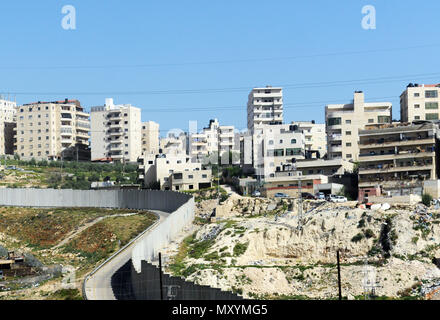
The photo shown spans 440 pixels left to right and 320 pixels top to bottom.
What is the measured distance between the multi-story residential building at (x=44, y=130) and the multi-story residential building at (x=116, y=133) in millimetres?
5787

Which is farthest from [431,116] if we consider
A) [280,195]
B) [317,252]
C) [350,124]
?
[317,252]

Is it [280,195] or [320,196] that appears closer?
[320,196]

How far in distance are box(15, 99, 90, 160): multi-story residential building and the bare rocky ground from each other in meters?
80.9

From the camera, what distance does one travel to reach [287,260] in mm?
72812

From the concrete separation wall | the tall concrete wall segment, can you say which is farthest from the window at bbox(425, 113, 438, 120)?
the concrete separation wall

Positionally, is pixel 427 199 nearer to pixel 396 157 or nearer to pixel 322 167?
pixel 396 157

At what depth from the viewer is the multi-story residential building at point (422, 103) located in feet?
366

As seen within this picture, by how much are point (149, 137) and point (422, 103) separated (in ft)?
220

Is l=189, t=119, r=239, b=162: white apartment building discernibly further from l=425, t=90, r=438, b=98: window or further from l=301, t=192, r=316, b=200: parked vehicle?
l=301, t=192, r=316, b=200: parked vehicle

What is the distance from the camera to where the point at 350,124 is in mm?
114750

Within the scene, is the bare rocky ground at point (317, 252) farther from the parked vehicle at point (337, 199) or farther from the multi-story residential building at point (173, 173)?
the multi-story residential building at point (173, 173)

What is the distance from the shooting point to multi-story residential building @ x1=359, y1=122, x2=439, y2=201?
297ft
